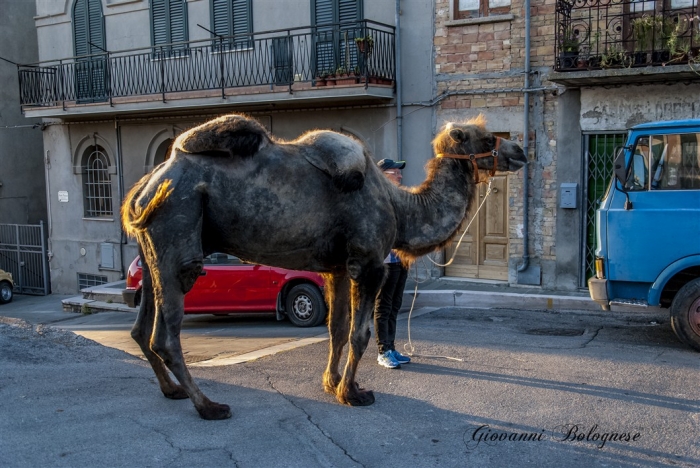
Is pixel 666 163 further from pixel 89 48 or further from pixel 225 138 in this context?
pixel 89 48

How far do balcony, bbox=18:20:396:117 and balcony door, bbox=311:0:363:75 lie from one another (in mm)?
28

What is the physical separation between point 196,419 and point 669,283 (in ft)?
19.9

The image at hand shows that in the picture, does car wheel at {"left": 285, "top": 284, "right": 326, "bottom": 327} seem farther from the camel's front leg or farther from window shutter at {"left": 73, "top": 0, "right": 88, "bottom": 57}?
window shutter at {"left": 73, "top": 0, "right": 88, "bottom": 57}

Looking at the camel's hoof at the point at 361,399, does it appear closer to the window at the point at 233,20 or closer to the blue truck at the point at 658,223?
the blue truck at the point at 658,223

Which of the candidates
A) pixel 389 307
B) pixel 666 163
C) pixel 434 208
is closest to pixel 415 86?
pixel 666 163

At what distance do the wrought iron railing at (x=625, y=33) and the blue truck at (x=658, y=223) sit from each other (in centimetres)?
431

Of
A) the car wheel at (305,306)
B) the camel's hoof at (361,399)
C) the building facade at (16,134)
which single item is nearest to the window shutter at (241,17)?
the car wheel at (305,306)

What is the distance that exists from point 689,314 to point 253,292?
23.1 feet

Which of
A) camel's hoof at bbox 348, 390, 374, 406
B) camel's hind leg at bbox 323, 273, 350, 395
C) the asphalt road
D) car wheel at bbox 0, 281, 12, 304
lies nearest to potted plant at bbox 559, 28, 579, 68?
the asphalt road

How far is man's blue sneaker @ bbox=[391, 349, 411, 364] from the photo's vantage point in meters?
7.70

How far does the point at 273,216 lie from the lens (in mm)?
5844

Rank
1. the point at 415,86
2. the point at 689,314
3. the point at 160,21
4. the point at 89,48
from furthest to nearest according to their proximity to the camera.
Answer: the point at 89,48, the point at 160,21, the point at 415,86, the point at 689,314

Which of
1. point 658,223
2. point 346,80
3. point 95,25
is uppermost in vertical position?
point 95,25

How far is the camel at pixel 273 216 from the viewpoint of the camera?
573cm
